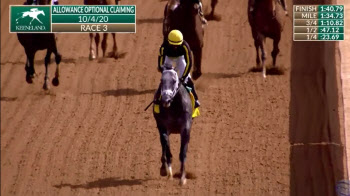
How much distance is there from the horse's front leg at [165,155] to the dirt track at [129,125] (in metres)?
0.20

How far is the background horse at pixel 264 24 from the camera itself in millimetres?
25906

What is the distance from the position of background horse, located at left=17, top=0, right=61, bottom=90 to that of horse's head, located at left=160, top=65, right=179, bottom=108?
12.9ft

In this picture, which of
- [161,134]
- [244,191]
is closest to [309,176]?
[244,191]

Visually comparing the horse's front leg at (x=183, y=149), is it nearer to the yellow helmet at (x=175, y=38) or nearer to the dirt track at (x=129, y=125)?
the dirt track at (x=129, y=125)

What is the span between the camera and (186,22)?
966 inches

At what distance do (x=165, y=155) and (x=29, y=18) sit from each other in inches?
160

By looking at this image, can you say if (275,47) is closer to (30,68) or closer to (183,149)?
(183,149)

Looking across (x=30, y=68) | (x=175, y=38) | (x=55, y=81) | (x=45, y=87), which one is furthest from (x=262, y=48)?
(x=30, y=68)

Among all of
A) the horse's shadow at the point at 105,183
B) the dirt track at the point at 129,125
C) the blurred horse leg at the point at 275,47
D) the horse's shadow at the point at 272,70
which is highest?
the blurred horse leg at the point at 275,47

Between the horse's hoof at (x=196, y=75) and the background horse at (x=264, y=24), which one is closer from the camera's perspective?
the horse's hoof at (x=196, y=75)
